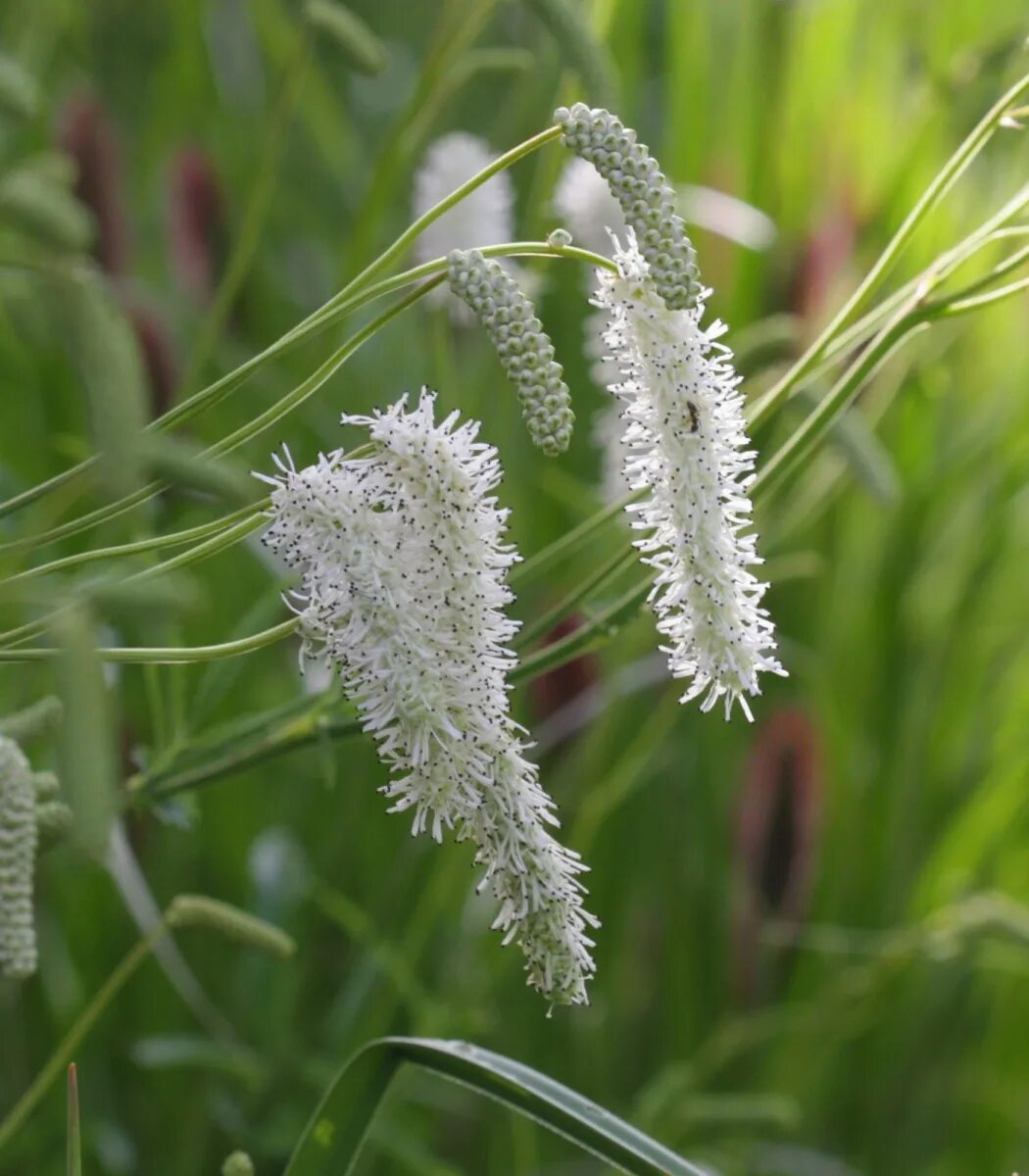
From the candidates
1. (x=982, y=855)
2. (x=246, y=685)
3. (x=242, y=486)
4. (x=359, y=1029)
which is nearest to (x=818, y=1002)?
(x=982, y=855)

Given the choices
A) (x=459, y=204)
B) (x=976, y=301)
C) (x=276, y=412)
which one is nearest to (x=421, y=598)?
(x=276, y=412)

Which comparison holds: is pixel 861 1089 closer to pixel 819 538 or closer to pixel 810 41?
pixel 819 538

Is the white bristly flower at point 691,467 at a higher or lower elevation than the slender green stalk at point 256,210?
lower

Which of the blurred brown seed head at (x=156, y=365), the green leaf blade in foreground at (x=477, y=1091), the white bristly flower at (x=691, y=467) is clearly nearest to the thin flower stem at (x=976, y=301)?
the white bristly flower at (x=691, y=467)

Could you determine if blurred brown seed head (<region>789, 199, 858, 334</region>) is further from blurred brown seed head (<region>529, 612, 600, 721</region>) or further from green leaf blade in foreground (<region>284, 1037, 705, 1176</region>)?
green leaf blade in foreground (<region>284, 1037, 705, 1176</region>)

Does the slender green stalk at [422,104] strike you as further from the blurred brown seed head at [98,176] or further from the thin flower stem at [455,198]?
the thin flower stem at [455,198]

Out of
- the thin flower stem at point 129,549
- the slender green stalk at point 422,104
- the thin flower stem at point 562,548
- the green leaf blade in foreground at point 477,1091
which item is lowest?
the green leaf blade in foreground at point 477,1091

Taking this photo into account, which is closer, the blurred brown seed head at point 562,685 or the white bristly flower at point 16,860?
the white bristly flower at point 16,860

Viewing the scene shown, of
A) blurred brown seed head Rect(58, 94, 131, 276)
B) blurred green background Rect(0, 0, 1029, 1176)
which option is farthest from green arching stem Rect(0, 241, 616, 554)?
blurred brown seed head Rect(58, 94, 131, 276)
